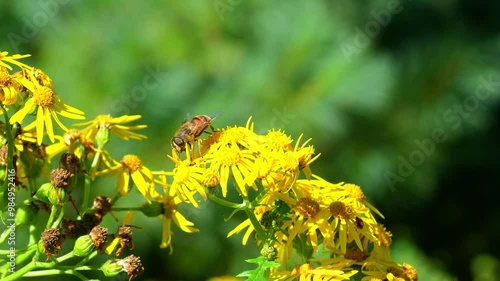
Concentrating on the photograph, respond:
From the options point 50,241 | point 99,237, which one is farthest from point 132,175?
point 50,241

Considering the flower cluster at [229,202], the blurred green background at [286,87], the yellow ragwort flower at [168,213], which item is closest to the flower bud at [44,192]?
the flower cluster at [229,202]

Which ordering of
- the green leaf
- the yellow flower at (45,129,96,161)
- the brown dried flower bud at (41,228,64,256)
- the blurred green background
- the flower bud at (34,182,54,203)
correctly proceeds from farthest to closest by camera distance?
1. the blurred green background
2. the yellow flower at (45,129,96,161)
3. the flower bud at (34,182,54,203)
4. the brown dried flower bud at (41,228,64,256)
5. the green leaf

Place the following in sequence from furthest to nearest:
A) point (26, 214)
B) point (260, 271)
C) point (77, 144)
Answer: point (77, 144) < point (26, 214) < point (260, 271)

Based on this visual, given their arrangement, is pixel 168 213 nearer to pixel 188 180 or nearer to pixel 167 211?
pixel 167 211

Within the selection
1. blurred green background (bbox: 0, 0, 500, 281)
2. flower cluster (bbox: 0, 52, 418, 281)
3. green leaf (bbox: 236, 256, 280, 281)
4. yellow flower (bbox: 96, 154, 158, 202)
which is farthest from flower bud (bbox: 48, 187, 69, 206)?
blurred green background (bbox: 0, 0, 500, 281)

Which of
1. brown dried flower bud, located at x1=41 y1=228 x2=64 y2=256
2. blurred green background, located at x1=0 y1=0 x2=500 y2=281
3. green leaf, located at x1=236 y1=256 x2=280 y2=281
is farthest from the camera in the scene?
blurred green background, located at x1=0 y1=0 x2=500 y2=281

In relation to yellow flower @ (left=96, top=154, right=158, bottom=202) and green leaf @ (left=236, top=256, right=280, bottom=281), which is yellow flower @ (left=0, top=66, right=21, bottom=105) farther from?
green leaf @ (left=236, top=256, right=280, bottom=281)
